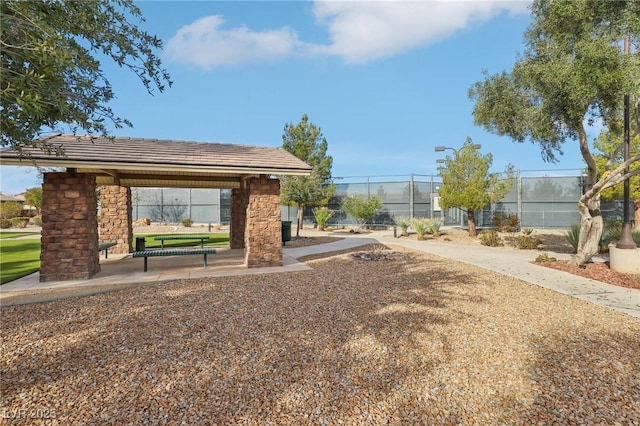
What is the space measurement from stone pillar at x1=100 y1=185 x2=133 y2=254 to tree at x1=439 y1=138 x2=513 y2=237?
15966 mm

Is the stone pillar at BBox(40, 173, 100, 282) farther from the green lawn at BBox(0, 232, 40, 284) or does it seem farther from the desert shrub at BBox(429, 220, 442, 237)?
the desert shrub at BBox(429, 220, 442, 237)

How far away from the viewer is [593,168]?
10.1 metres

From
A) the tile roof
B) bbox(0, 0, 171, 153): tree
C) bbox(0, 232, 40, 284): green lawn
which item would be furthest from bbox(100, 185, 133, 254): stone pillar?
bbox(0, 0, 171, 153): tree

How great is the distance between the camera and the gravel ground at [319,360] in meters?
2.91

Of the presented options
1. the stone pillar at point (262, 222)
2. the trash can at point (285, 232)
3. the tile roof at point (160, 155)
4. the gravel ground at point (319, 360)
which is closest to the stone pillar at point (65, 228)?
the tile roof at point (160, 155)

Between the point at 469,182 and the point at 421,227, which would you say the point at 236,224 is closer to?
the point at 421,227

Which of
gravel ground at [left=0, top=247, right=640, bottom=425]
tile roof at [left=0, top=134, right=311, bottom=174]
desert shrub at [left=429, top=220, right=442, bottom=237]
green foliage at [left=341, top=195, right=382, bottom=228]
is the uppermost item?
tile roof at [left=0, top=134, right=311, bottom=174]

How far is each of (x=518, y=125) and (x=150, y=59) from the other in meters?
11.0

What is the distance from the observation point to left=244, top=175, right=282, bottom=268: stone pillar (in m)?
9.35

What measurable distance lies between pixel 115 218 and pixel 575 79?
15.4 metres

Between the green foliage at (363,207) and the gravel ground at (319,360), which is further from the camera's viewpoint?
the green foliage at (363,207)

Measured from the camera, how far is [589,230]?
9.65 m

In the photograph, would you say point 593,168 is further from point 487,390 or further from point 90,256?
point 90,256

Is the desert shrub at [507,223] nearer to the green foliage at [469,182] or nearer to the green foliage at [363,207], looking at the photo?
the green foliage at [469,182]
